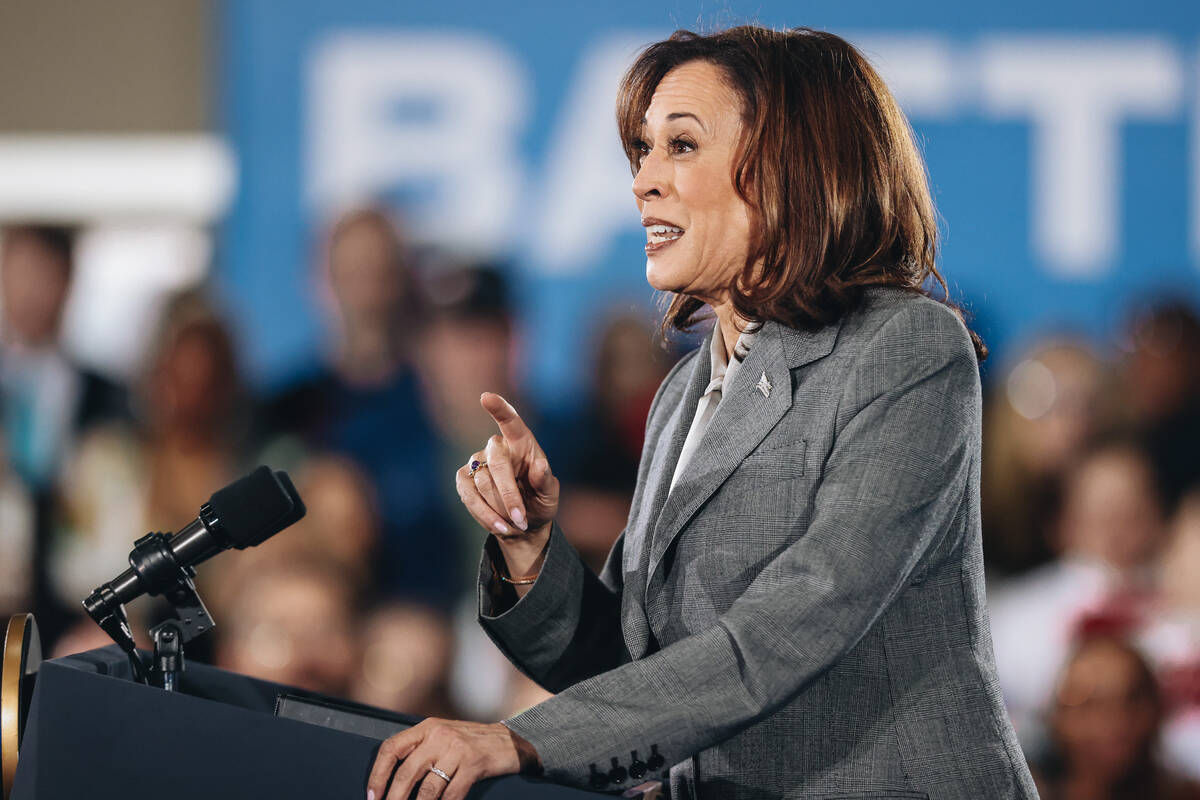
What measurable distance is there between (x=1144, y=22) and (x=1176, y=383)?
1.12 meters

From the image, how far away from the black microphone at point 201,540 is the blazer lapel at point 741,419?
0.39 m

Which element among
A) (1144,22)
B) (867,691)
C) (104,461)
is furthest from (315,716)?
(1144,22)

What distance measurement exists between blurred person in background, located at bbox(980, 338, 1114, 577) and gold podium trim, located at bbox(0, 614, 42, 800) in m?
3.09

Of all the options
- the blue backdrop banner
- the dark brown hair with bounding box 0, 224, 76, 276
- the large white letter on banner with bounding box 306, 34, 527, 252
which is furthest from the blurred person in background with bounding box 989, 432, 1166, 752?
the dark brown hair with bounding box 0, 224, 76, 276

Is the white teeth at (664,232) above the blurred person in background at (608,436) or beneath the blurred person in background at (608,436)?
above

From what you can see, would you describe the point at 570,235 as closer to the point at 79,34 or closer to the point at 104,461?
the point at 104,461

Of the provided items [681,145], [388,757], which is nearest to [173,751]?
[388,757]

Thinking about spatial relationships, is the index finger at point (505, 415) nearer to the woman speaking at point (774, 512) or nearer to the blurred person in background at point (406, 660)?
the woman speaking at point (774, 512)

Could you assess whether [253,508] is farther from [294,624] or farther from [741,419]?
[294,624]

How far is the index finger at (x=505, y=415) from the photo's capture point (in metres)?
1.26

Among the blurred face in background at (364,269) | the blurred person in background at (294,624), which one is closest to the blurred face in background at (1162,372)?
the blurred face in background at (364,269)

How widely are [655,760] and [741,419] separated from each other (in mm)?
374

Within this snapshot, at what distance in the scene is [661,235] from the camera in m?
1.48

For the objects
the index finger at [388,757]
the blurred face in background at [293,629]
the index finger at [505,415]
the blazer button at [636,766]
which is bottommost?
the blurred face in background at [293,629]
